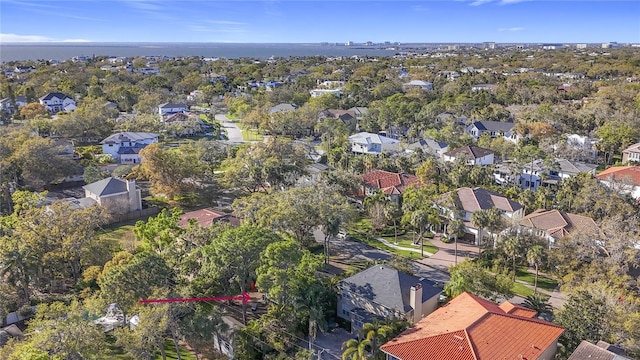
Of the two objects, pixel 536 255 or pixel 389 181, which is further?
pixel 389 181

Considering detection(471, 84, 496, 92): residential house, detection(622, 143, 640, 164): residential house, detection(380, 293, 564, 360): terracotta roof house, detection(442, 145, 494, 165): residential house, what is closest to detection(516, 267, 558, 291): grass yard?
detection(380, 293, 564, 360): terracotta roof house

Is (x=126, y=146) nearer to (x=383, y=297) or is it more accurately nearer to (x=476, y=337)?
(x=383, y=297)

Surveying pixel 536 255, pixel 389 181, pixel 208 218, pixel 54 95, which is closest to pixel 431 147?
pixel 389 181

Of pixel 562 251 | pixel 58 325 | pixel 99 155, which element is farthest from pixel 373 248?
pixel 99 155

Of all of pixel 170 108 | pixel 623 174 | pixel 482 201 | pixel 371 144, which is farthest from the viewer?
pixel 170 108

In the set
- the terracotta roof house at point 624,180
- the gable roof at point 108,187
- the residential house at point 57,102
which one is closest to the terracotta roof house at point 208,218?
the gable roof at point 108,187

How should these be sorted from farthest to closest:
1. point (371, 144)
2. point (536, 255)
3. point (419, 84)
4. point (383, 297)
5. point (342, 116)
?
point (419, 84) < point (342, 116) < point (371, 144) < point (536, 255) < point (383, 297)

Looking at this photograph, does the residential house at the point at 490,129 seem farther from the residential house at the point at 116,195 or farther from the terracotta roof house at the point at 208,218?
the residential house at the point at 116,195
